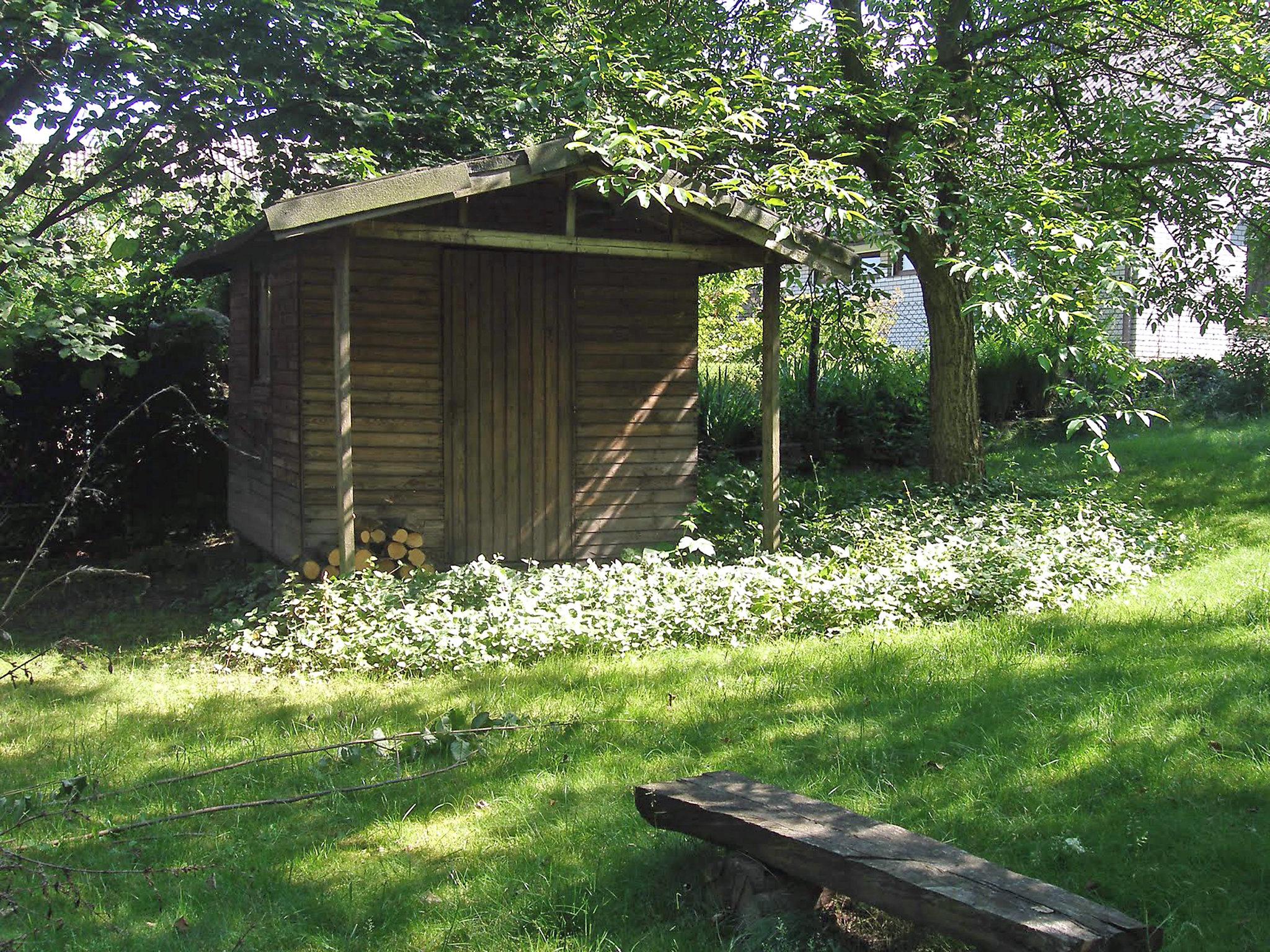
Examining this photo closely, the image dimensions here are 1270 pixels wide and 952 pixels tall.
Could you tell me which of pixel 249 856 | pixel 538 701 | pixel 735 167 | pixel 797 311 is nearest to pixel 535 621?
pixel 538 701

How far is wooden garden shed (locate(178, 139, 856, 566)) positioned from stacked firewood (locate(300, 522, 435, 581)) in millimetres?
191

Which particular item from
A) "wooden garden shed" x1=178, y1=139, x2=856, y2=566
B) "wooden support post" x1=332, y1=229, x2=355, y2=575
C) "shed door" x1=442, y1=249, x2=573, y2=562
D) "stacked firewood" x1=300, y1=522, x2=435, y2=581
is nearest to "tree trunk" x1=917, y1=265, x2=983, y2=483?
"wooden garden shed" x1=178, y1=139, x2=856, y2=566

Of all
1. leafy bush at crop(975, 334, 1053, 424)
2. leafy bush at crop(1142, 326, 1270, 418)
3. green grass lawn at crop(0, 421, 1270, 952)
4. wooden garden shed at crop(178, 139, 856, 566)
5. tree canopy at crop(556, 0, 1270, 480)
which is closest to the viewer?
green grass lawn at crop(0, 421, 1270, 952)

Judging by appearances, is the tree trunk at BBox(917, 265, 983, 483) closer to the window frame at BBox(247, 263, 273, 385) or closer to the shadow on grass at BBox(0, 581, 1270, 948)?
the shadow on grass at BBox(0, 581, 1270, 948)

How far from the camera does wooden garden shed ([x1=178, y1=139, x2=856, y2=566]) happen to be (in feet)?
30.3

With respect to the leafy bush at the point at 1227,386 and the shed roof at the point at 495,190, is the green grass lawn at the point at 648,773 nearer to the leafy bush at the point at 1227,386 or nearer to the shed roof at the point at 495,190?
the shed roof at the point at 495,190

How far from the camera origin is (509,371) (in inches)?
391

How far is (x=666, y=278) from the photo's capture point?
406 inches

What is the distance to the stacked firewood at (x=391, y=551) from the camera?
29.9ft

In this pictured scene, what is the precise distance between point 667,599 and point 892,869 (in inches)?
193

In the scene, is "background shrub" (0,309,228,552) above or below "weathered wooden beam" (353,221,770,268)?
below

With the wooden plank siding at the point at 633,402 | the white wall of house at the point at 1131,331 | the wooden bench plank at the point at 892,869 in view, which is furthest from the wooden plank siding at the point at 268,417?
the white wall of house at the point at 1131,331

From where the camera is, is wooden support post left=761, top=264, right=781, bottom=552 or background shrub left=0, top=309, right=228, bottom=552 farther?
background shrub left=0, top=309, right=228, bottom=552

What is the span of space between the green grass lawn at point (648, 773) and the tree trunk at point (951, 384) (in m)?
3.99
